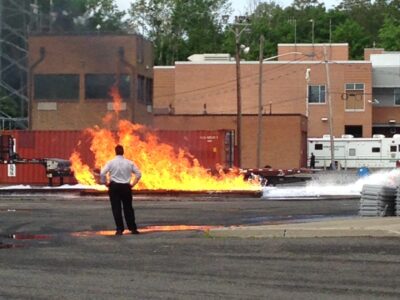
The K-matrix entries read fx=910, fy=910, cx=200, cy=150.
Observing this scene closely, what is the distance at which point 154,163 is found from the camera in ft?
105

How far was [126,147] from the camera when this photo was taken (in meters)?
31.5

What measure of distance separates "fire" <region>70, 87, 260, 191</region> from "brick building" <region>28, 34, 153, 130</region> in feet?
2.55

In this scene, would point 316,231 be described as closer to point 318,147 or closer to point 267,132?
point 267,132

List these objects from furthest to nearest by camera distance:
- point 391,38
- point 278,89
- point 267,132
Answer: point 391,38, point 278,89, point 267,132

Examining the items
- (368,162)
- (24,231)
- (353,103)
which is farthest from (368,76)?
(24,231)

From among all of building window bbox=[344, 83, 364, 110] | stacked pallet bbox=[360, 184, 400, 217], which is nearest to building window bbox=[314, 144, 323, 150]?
building window bbox=[344, 83, 364, 110]

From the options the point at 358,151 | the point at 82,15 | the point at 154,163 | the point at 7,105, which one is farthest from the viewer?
the point at 358,151

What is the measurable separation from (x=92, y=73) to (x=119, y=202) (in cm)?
1877

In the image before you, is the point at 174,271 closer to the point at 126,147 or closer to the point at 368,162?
the point at 126,147

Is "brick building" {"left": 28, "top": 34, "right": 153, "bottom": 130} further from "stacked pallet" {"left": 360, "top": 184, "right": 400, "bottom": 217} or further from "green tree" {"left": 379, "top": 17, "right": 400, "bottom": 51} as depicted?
"green tree" {"left": 379, "top": 17, "right": 400, "bottom": 51}

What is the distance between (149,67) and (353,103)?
4589 centimetres

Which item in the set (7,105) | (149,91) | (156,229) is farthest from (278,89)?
(156,229)

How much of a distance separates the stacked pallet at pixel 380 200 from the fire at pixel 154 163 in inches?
525

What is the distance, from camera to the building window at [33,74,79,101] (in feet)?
114
